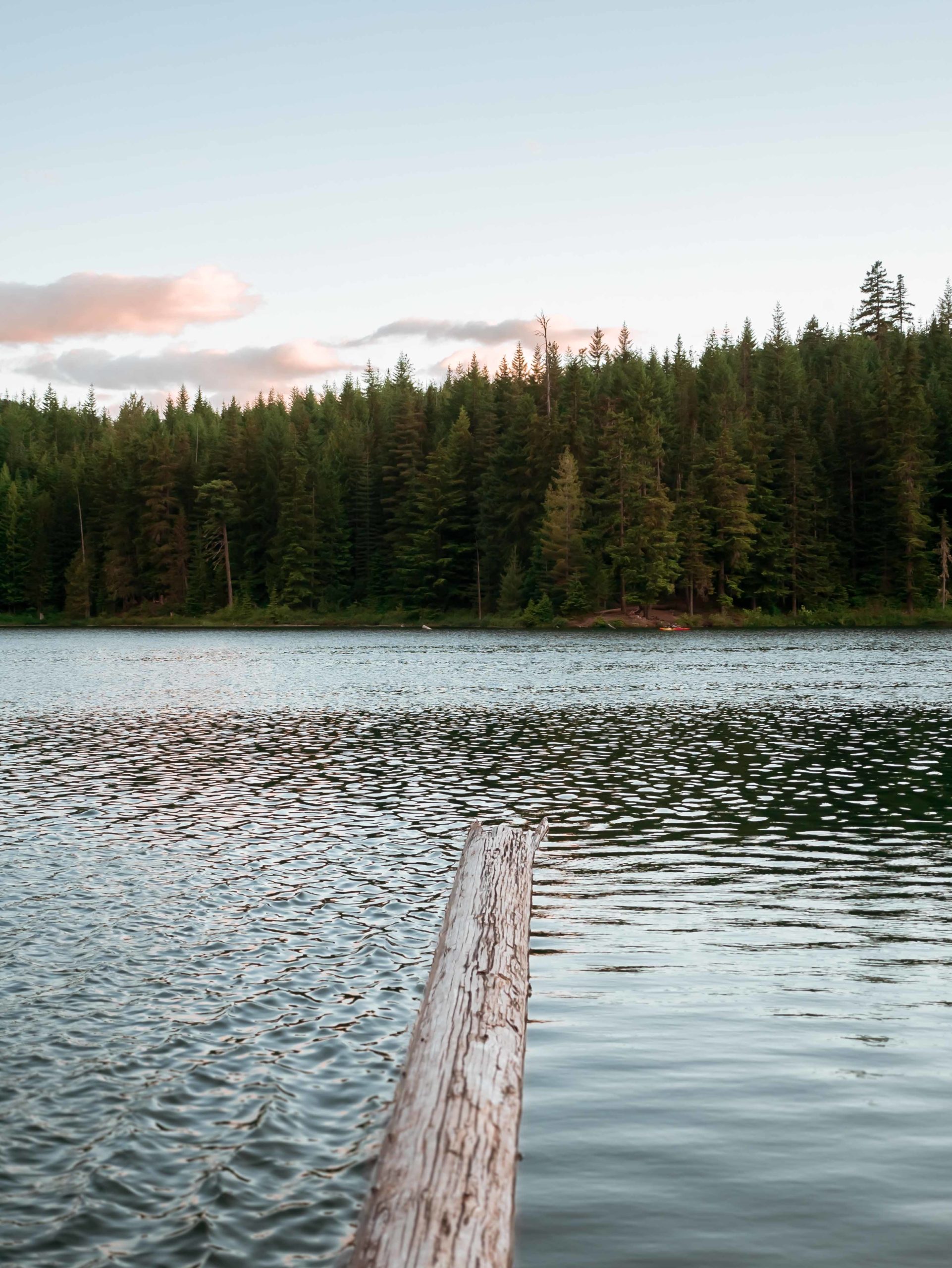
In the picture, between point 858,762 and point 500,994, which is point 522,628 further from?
point 500,994

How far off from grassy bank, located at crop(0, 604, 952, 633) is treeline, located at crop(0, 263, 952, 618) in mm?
1578

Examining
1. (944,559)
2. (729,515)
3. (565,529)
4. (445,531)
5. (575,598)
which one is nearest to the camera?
(944,559)

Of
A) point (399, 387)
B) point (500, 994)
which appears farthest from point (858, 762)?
point (399, 387)

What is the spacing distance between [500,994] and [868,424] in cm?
11008

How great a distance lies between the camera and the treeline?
102 metres

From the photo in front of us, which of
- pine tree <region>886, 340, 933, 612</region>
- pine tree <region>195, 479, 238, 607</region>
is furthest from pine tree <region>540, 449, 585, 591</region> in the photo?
pine tree <region>195, 479, 238, 607</region>

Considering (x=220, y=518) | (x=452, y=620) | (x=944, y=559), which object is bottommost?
(x=452, y=620)

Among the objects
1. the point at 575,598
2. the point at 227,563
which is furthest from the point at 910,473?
the point at 227,563

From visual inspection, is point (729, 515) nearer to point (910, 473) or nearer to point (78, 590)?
point (910, 473)

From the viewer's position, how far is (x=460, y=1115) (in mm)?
6012

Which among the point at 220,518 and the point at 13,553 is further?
the point at 13,553

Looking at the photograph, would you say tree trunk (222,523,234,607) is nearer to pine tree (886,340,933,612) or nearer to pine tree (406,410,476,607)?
pine tree (406,410,476,607)

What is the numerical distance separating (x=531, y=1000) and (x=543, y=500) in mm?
101334

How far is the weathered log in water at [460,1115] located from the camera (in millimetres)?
4824
